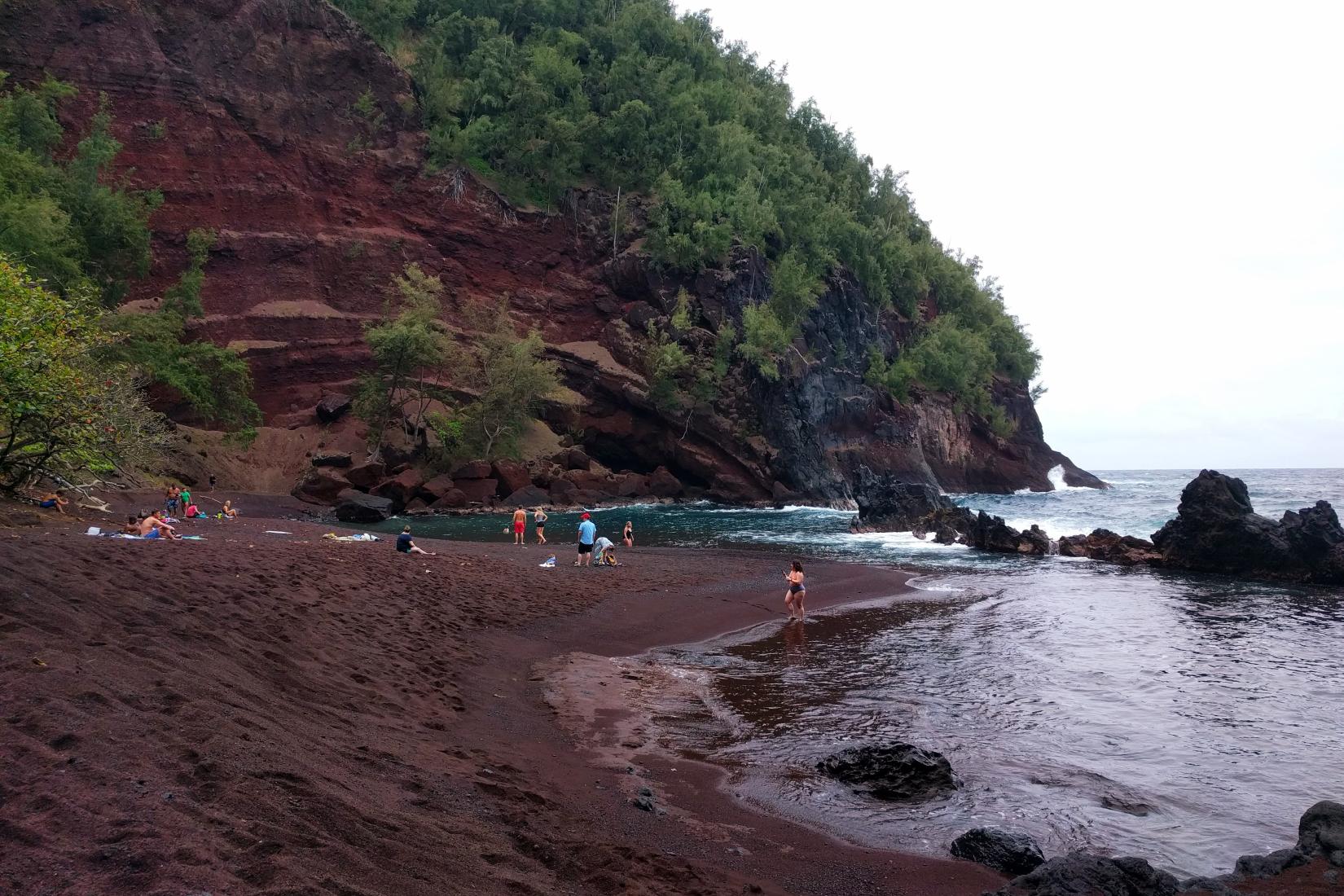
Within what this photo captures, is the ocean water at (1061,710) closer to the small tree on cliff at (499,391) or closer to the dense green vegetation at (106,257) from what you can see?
the dense green vegetation at (106,257)

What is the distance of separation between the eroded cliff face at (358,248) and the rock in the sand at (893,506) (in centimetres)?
1389

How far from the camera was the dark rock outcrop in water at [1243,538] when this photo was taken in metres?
23.8

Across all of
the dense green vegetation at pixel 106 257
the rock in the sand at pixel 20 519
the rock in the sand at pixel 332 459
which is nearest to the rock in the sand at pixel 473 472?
the rock in the sand at pixel 332 459

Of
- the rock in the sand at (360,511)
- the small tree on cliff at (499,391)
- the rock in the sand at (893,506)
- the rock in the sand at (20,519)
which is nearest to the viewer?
the rock in the sand at (20,519)

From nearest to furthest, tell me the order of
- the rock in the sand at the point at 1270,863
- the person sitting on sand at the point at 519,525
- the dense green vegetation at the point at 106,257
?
1. the rock in the sand at the point at 1270,863
2. the person sitting on sand at the point at 519,525
3. the dense green vegetation at the point at 106,257

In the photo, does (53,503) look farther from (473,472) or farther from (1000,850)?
(473,472)

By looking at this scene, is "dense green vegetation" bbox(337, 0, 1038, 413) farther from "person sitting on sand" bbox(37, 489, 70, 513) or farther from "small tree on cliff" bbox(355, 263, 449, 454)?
"person sitting on sand" bbox(37, 489, 70, 513)

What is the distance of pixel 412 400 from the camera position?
4906cm

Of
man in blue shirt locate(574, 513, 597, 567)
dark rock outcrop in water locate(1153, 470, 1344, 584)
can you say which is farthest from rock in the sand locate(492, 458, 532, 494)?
dark rock outcrop in water locate(1153, 470, 1344, 584)

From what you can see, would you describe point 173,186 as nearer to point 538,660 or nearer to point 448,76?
point 448,76

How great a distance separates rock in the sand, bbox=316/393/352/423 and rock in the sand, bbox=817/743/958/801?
143 ft

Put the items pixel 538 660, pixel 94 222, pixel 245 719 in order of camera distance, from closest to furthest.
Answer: pixel 245 719
pixel 538 660
pixel 94 222

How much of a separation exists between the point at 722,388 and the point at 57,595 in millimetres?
50145

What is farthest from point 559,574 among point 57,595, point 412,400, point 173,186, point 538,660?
point 173,186
